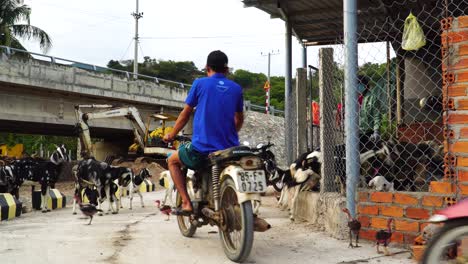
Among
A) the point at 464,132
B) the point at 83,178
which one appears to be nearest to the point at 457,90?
the point at 464,132

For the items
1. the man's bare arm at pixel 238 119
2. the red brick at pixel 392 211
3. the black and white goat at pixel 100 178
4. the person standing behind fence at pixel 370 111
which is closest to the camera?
the red brick at pixel 392 211

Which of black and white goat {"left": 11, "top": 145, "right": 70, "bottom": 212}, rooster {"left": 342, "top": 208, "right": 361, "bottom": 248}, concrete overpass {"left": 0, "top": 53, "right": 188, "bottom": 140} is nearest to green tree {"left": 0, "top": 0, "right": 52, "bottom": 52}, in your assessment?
concrete overpass {"left": 0, "top": 53, "right": 188, "bottom": 140}

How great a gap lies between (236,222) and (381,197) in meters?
1.53

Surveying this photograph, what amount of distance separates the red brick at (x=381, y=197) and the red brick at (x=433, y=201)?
345mm

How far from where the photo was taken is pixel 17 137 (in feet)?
135

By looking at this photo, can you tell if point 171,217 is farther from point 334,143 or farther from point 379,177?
point 379,177

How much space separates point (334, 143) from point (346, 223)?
1.30 metres

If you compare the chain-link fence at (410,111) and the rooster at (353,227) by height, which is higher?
the chain-link fence at (410,111)

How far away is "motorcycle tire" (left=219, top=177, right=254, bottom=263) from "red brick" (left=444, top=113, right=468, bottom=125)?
195 centimetres

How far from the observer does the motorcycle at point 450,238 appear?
2758mm

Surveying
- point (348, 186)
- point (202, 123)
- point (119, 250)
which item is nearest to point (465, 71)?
point (348, 186)

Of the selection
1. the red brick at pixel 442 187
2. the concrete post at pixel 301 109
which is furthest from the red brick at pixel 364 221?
the concrete post at pixel 301 109

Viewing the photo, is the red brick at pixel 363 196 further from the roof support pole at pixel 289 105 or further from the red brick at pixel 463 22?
the roof support pole at pixel 289 105

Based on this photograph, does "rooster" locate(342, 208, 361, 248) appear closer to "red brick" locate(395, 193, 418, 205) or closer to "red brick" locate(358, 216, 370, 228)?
"red brick" locate(358, 216, 370, 228)
